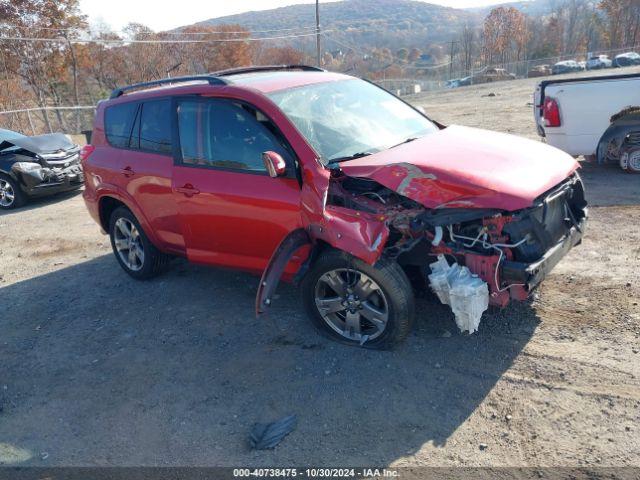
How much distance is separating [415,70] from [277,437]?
312ft

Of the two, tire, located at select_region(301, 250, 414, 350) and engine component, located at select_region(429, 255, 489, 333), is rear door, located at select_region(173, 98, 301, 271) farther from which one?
engine component, located at select_region(429, 255, 489, 333)

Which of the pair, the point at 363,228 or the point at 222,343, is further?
the point at 222,343

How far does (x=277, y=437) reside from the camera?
329 cm

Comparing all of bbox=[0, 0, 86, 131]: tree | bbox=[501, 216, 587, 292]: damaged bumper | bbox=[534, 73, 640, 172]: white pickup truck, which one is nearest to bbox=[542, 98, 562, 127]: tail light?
bbox=[534, 73, 640, 172]: white pickup truck

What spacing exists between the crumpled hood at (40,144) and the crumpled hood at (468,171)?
28.4 feet

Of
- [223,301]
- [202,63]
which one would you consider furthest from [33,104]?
[223,301]

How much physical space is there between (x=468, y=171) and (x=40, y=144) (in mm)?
9641

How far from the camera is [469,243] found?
3676 millimetres

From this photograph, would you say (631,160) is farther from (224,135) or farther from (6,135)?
(6,135)

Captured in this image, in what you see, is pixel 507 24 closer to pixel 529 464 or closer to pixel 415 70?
pixel 415 70

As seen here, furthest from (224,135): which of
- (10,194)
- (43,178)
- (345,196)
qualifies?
(10,194)

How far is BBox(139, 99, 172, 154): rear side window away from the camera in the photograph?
5016mm

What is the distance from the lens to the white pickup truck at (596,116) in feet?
25.0

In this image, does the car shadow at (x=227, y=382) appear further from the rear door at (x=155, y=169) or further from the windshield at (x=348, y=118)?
the windshield at (x=348, y=118)
